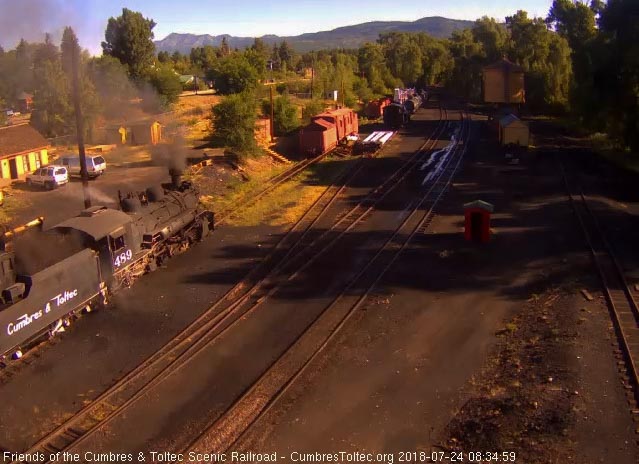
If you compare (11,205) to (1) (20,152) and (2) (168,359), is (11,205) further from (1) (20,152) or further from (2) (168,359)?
(2) (168,359)

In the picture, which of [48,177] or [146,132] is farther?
[146,132]

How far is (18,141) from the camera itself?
34.8m

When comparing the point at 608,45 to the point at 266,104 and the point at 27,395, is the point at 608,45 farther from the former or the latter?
the point at 27,395

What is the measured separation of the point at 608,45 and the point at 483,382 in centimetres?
2926

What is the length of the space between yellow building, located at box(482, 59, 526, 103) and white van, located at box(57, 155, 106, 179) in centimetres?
4126

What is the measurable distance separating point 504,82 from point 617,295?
48.2 meters

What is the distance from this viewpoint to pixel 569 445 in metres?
9.03

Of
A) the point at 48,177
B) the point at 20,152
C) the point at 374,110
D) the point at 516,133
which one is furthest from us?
the point at 374,110

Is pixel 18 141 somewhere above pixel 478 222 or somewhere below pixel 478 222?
above

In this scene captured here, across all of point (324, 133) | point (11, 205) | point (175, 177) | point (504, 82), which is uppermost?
point (504, 82)

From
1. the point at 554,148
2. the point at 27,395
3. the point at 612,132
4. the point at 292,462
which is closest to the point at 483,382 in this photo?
the point at 292,462

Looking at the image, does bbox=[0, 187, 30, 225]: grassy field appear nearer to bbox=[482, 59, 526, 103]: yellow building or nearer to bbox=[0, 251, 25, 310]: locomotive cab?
bbox=[0, 251, 25, 310]: locomotive cab

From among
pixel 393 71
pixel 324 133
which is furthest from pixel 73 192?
pixel 393 71

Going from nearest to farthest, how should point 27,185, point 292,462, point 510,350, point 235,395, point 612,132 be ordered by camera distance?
1. point 292,462
2. point 235,395
3. point 510,350
4. point 27,185
5. point 612,132
